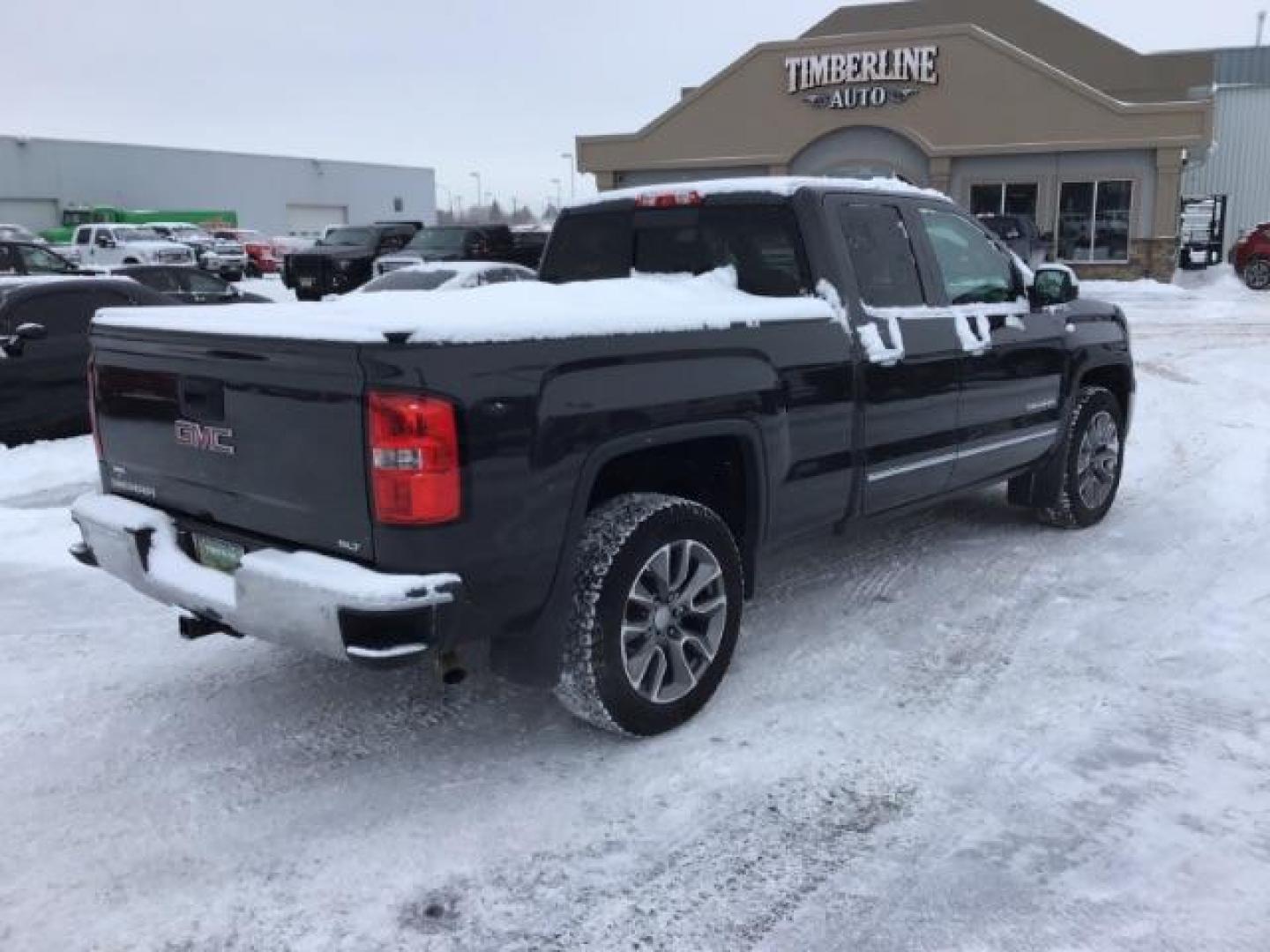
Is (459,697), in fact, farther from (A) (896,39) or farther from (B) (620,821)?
(A) (896,39)

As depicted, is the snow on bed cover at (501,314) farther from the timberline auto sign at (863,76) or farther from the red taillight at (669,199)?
the timberline auto sign at (863,76)

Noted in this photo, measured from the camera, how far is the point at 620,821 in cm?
346

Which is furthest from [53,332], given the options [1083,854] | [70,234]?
[70,234]

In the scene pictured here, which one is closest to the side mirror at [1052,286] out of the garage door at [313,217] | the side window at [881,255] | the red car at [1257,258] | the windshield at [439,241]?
the side window at [881,255]

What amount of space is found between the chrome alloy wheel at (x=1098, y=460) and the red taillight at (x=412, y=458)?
446 centimetres

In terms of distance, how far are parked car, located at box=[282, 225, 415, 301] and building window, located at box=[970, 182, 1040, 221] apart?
1472 cm

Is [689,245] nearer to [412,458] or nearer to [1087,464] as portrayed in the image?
[412,458]

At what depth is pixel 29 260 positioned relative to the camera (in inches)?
741

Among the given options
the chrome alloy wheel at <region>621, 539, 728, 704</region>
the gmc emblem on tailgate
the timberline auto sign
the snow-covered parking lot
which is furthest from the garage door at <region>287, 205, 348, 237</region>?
the chrome alloy wheel at <region>621, 539, 728, 704</region>

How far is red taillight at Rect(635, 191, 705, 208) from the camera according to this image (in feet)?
16.6

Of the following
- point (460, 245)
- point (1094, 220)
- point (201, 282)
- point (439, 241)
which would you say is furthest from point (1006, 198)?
point (201, 282)

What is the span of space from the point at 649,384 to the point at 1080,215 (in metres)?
27.1

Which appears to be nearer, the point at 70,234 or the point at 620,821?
the point at 620,821

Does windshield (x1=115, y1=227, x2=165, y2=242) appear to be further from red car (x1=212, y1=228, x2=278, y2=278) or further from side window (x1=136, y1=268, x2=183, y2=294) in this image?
side window (x1=136, y1=268, x2=183, y2=294)
